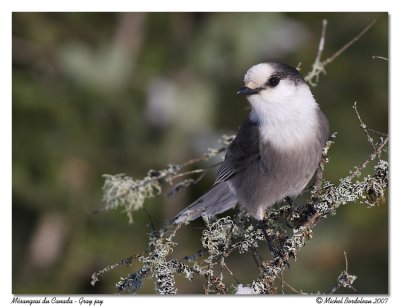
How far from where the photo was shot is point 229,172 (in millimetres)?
3455

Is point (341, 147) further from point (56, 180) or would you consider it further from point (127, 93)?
point (56, 180)

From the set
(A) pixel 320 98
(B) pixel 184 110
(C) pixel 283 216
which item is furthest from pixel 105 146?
(C) pixel 283 216

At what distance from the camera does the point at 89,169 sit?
17.8 ft

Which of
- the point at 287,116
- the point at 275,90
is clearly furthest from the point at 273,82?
the point at 287,116

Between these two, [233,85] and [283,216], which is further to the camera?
[233,85]

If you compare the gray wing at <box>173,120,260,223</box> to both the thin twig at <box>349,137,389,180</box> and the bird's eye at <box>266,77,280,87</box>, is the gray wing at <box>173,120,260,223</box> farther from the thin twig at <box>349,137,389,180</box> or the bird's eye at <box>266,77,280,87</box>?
the thin twig at <box>349,137,389,180</box>

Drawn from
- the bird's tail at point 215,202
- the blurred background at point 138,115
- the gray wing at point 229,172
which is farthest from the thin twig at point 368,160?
the blurred background at point 138,115

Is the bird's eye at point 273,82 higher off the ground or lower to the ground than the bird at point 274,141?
higher

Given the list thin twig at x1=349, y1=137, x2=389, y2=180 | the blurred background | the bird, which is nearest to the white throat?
the bird

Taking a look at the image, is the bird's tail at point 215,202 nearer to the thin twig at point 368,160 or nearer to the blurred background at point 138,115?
the thin twig at point 368,160

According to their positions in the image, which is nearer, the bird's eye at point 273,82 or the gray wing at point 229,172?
the bird's eye at point 273,82

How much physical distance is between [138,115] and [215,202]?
79.8 inches

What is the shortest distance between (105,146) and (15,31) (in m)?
1.06

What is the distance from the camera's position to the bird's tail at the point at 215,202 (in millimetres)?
3395
